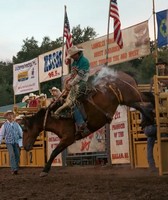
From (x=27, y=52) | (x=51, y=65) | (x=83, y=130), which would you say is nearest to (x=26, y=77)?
(x=51, y=65)

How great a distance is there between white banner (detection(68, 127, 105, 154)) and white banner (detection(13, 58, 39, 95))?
4809 mm

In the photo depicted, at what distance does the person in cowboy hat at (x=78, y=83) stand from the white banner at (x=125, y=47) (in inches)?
131

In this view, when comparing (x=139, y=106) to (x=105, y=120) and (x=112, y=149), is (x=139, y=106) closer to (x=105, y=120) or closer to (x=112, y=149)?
(x=105, y=120)

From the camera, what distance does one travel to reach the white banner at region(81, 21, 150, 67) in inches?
496

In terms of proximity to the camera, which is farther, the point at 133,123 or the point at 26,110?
the point at 26,110

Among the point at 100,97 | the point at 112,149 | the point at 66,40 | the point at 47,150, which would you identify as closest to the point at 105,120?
the point at 100,97

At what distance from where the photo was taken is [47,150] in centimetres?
1477

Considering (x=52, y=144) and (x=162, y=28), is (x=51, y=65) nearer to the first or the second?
(x=52, y=144)

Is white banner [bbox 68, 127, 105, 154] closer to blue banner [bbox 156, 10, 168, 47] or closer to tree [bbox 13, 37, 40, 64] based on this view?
blue banner [bbox 156, 10, 168, 47]

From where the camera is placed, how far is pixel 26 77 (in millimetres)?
18625

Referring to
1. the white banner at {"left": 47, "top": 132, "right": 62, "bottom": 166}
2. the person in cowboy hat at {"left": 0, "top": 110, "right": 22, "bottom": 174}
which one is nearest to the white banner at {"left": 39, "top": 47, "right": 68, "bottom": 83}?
the white banner at {"left": 47, "top": 132, "right": 62, "bottom": 166}

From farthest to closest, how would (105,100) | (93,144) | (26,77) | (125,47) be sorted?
1. (26,77)
2. (93,144)
3. (125,47)
4. (105,100)

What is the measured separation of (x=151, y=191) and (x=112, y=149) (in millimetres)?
6338

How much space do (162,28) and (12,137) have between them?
196 inches
